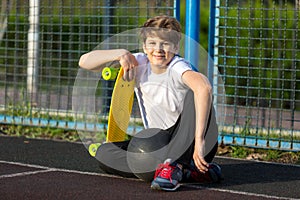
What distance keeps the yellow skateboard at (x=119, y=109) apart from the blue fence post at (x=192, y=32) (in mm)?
1527

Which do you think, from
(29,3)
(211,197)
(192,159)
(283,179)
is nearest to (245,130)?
(283,179)

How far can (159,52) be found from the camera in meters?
5.62

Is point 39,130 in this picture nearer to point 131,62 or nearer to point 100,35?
point 100,35

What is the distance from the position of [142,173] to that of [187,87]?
715 mm

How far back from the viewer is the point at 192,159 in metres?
5.71

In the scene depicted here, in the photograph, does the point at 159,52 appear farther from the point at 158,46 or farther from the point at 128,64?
the point at 128,64

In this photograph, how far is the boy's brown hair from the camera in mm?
5652

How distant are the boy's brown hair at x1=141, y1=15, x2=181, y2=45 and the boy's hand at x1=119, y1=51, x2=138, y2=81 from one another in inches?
8.5

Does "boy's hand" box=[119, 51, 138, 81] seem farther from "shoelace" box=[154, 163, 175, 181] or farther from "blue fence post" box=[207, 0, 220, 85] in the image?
"blue fence post" box=[207, 0, 220, 85]

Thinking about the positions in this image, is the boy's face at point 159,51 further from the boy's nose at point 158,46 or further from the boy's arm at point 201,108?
the boy's arm at point 201,108

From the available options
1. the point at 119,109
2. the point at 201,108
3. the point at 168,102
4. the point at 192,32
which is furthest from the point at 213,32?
the point at 201,108

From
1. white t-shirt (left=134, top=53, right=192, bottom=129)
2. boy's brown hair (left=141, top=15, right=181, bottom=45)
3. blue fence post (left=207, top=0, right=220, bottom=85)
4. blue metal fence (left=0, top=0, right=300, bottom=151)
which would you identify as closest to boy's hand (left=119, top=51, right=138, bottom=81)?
white t-shirt (left=134, top=53, right=192, bottom=129)

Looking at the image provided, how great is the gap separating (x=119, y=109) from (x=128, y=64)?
500mm

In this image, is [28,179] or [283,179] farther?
[283,179]
